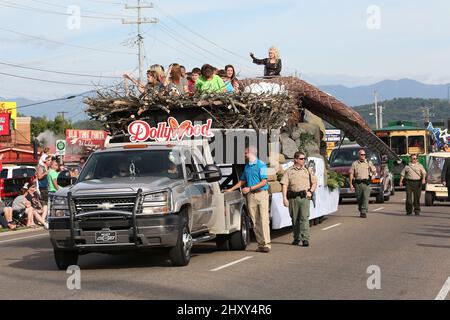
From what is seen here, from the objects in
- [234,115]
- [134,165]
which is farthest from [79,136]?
[134,165]

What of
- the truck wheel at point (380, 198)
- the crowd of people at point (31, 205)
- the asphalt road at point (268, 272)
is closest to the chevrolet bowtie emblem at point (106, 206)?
the asphalt road at point (268, 272)

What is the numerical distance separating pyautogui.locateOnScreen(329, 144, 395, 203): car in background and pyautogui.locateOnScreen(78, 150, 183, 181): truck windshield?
17.8 metres

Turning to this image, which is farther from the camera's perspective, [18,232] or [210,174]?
[18,232]

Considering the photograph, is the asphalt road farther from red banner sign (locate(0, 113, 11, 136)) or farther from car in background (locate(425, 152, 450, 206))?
red banner sign (locate(0, 113, 11, 136))

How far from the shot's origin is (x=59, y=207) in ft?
41.4

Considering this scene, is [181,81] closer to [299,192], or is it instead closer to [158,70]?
[158,70]

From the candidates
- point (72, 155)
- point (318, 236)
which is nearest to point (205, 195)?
point (318, 236)

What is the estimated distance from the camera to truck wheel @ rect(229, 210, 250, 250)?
15.5 metres

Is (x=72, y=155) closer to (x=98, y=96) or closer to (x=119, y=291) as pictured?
(x=98, y=96)

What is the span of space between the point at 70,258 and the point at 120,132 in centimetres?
395

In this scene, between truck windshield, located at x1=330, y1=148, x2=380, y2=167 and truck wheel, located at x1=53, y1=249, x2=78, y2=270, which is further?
truck windshield, located at x1=330, y1=148, x2=380, y2=167

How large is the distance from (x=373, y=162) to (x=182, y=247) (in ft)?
66.3

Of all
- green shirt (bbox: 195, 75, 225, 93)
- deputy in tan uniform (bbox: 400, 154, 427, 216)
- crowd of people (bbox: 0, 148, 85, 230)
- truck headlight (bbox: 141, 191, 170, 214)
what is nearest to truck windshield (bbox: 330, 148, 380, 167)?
deputy in tan uniform (bbox: 400, 154, 427, 216)

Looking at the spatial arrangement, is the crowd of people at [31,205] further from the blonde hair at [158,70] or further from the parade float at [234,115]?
the blonde hair at [158,70]
